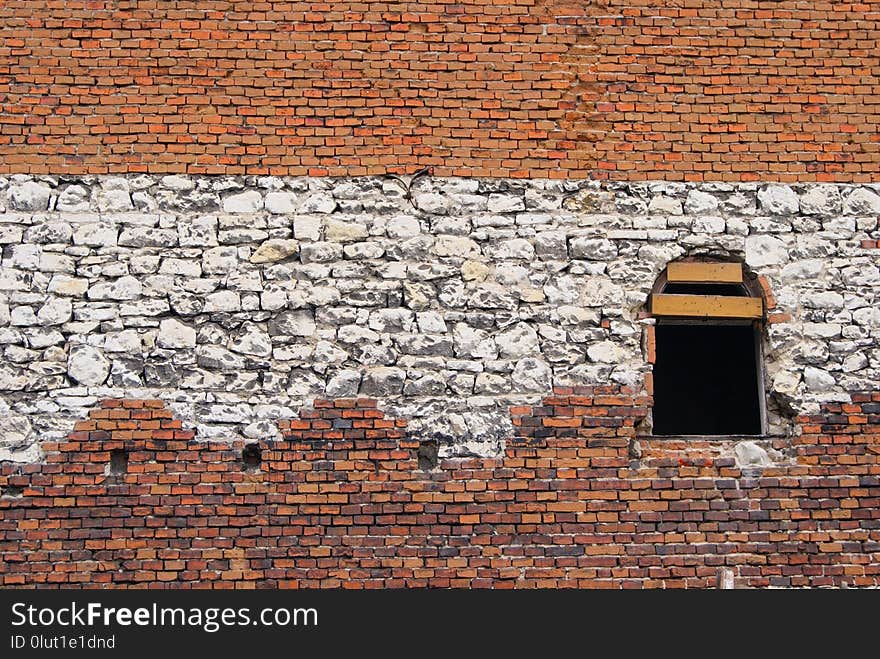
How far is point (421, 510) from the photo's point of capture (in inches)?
304

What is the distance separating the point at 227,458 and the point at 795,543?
4035 mm

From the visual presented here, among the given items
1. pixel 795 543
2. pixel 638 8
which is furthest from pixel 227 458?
pixel 638 8

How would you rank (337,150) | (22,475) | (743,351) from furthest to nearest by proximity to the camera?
(743,351)
(337,150)
(22,475)

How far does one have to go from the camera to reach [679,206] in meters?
8.17

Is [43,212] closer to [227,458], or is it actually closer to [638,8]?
[227,458]

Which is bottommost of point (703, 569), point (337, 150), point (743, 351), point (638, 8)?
point (703, 569)

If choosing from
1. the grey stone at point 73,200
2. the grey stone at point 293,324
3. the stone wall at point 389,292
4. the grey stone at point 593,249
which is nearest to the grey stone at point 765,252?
the stone wall at point 389,292

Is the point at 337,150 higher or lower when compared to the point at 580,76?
lower

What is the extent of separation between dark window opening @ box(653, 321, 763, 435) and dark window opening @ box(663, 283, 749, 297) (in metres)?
3.10

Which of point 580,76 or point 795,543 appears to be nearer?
point 795,543

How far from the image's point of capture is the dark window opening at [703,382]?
453 inches

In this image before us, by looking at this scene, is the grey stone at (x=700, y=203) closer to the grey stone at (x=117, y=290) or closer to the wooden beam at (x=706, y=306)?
the wooden beam at (x=706, y=306)

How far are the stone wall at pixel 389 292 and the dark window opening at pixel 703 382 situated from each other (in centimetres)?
337

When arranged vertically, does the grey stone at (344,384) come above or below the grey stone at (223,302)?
below
